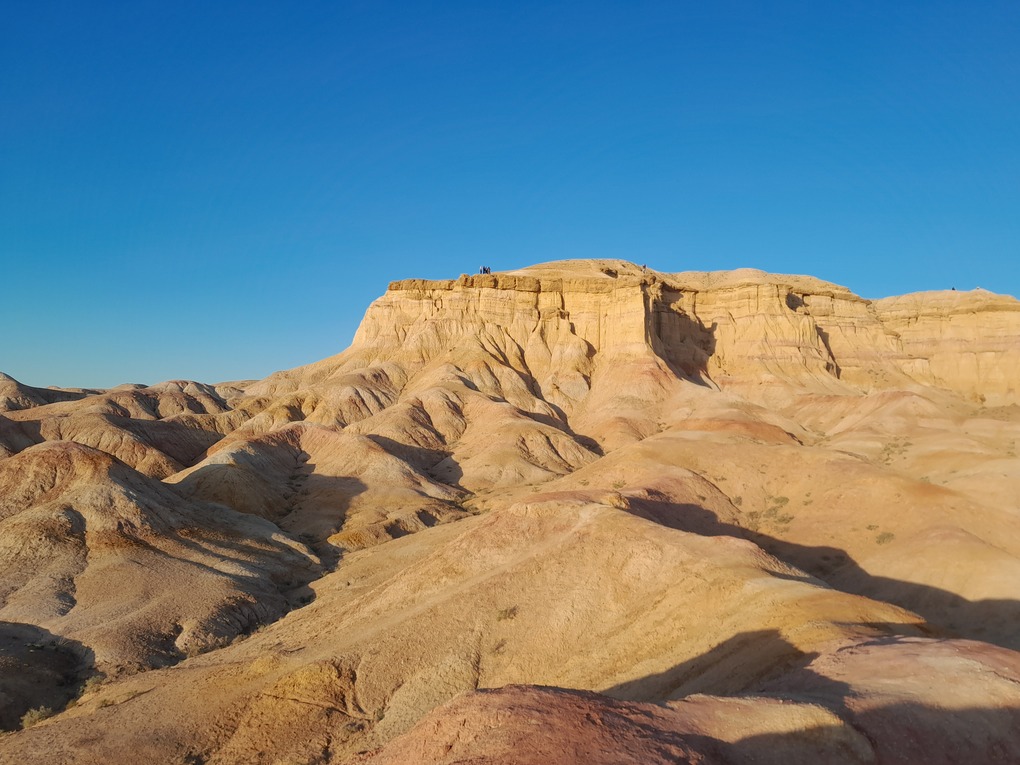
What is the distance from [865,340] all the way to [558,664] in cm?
7752

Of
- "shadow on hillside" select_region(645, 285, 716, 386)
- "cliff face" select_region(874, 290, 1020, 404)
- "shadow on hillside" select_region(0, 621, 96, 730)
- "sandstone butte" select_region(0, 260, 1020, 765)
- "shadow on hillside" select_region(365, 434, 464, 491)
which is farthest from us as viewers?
"shadow on hillside" select_region(645, 285, 716, 386)

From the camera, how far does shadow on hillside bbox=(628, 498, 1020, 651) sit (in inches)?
743

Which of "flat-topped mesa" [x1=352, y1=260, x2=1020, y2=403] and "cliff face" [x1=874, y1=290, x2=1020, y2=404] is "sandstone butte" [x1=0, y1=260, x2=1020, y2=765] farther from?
"cliff face" [x1=874, y1=290, x2=1020, y2=404]

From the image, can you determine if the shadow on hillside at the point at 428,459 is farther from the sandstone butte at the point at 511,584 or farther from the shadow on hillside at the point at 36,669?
the shadow on hillside at the point at 36,669

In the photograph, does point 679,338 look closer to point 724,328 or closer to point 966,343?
point 724,328

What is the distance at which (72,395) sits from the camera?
85.2 meters

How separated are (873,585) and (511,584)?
14.0 metres

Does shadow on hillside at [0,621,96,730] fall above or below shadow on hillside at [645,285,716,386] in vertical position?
below

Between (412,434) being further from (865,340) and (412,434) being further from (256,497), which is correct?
(865,340)

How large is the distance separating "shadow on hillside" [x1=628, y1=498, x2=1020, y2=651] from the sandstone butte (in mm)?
119

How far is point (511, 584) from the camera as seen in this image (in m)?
18.8

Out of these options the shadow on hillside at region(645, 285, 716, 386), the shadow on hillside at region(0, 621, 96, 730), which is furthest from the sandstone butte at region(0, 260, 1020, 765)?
the shadow on hillside at region(645, 285, 716, 386)

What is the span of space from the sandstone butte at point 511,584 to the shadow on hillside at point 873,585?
0.39 ft

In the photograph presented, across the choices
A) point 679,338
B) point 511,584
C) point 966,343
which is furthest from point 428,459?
point 966,343
